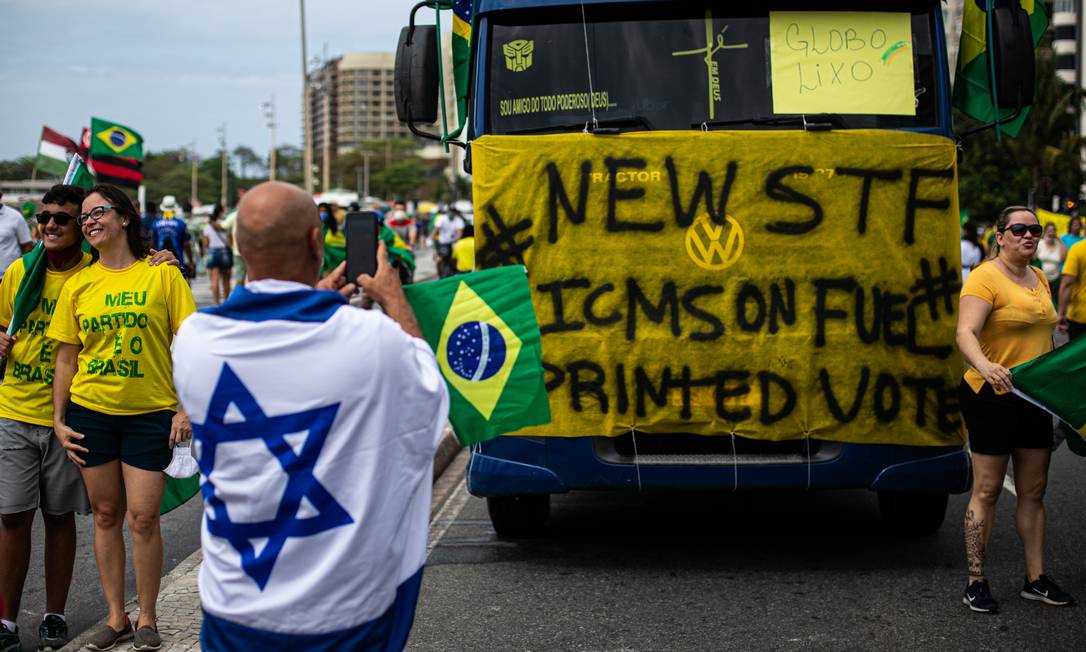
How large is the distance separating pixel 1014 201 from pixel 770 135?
2461 inches

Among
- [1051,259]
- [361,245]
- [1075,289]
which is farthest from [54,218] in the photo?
[1051,259]

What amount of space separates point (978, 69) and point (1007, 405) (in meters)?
2.02

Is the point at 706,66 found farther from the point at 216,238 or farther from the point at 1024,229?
the point at 216,238

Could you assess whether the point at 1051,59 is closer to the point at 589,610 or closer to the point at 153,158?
the point at 589,610

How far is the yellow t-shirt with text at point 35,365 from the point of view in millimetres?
5262

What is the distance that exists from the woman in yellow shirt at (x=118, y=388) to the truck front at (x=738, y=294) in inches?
67.3

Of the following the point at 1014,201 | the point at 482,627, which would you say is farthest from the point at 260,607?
the point at 1014,201

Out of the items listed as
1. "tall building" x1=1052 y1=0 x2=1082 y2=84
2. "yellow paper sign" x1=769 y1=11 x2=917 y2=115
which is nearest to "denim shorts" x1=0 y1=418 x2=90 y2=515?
"yellow paper sign" x1=769 y1=11 x2=917 y2=115

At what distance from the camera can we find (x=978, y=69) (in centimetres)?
684

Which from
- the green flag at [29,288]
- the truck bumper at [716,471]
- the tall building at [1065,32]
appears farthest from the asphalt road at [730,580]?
the tall building at [1065,32]

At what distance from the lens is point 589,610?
5801 millimetres

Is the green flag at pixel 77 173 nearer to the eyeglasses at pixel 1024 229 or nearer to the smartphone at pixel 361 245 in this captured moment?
the smartphone at pixel 361 245

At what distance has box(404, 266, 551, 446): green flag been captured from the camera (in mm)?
3568

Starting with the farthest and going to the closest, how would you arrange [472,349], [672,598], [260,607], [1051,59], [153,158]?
[153,158] < [1051,59] < [672,598] < [472,349] < [260,607]
